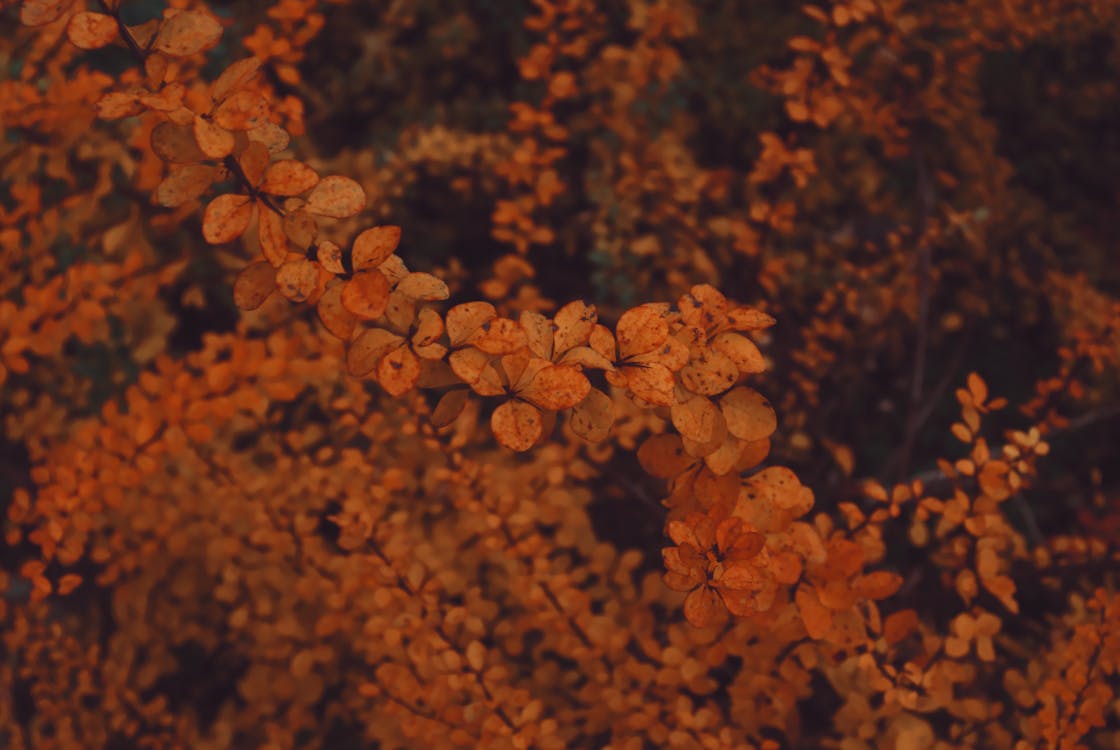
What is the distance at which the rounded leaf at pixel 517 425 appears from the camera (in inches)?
29.4

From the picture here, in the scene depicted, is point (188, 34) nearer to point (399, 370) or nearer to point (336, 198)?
point (336, 198)

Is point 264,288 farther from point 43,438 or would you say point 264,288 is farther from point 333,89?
point 333,89

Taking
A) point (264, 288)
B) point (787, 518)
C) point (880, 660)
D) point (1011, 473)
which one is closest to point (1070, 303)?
point (1011, 473)

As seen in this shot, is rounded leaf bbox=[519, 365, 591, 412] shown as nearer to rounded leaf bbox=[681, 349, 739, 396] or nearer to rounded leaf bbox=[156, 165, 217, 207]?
rounded leaf bbox=[681, 349, 739, 396]

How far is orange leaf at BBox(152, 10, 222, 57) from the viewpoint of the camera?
772 millimetres

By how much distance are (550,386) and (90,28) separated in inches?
22.4

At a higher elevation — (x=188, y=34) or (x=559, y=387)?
(x=188, y=34)

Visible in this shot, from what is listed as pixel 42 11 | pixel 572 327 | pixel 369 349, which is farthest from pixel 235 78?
pixel 572 327

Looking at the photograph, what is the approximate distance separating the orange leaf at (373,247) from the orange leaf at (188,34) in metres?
0.25

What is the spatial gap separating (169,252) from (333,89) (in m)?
0.86

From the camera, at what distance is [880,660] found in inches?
50.3

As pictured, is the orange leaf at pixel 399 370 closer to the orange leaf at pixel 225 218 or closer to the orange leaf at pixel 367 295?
the orange leaf at pixel 367 295

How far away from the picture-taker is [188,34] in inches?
30.6

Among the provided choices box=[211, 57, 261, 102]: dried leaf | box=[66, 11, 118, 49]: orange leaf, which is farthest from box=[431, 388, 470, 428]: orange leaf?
box=[66, 11, 118, 49]: orange leaf
